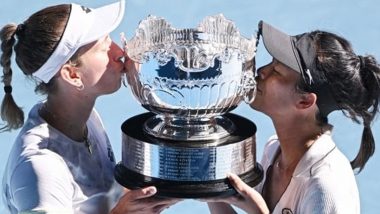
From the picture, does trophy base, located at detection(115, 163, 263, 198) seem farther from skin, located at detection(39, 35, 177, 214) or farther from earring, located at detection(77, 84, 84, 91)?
earring, located at detection(77, 84, 84, 91)

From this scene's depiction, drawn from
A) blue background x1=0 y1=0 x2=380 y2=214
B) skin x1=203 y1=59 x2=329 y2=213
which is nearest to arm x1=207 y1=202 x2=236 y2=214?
skin x1=203 y1=59 x2=329 y2=213

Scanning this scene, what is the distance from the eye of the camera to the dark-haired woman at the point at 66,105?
1.98 m

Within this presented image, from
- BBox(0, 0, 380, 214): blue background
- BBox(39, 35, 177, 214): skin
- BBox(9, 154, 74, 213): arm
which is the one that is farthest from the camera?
BBox(0, 0, 380, 214): blue background

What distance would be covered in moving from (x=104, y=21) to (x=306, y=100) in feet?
1.72

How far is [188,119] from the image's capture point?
6.74 feet

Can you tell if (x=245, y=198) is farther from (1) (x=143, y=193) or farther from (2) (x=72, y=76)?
(2) (x=72, y=76)

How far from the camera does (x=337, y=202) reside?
6.61 feet

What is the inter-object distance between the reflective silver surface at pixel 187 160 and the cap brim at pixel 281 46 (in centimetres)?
25

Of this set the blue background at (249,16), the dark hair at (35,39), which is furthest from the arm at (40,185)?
the blue background at (249,16)

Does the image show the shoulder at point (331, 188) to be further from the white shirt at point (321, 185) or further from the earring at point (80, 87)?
the earring at point (80, 87)

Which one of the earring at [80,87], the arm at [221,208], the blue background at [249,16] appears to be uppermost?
the earring at [80,87]

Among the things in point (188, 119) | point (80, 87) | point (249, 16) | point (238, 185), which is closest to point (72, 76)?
point (80, 87)

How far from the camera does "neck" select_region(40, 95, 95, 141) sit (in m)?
2.13

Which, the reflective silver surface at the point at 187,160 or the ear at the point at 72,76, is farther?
the ear at the point at 72,76
